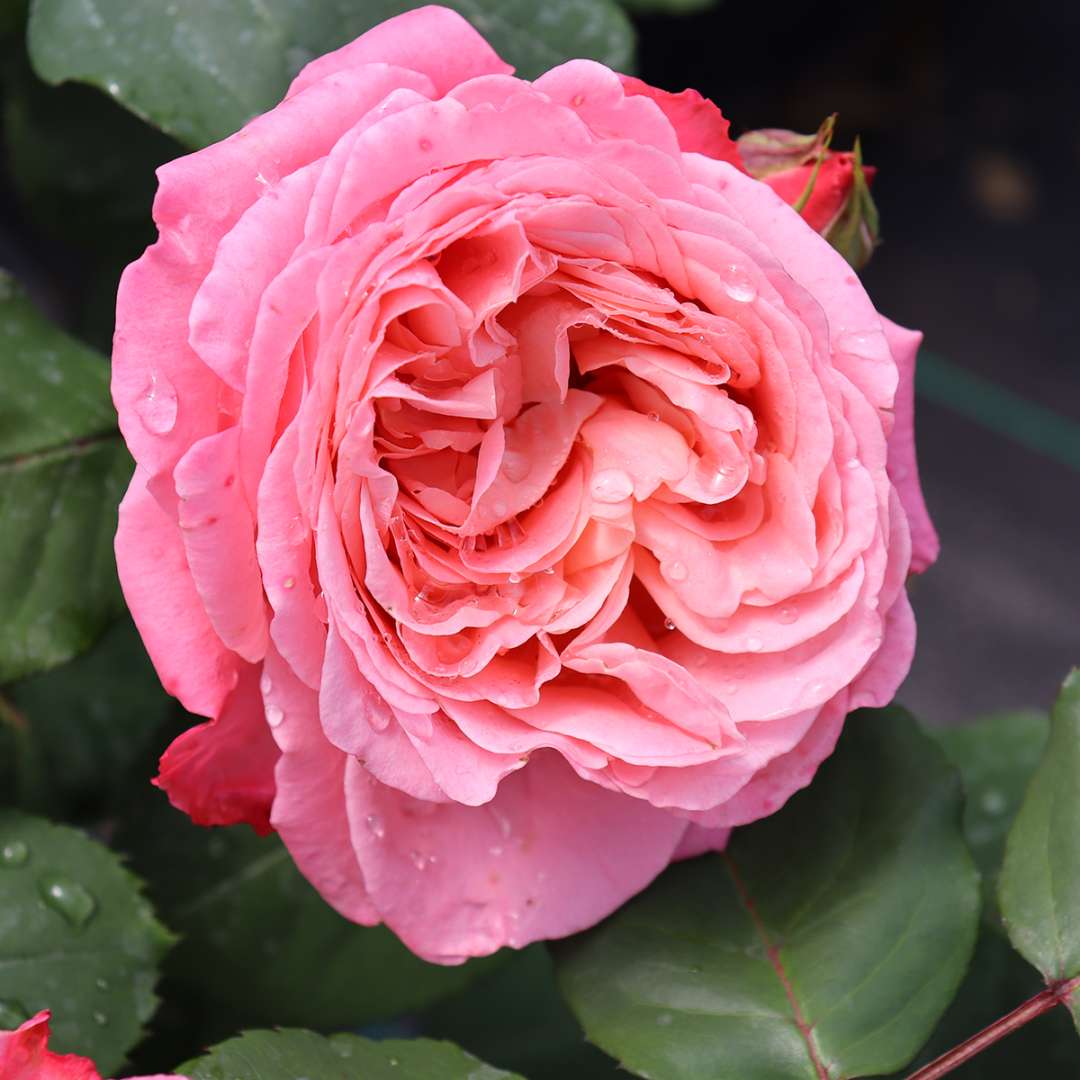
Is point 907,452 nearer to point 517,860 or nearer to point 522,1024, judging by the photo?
point 517,860

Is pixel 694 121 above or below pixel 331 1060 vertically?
above

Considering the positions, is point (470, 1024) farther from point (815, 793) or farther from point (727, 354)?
point (727, 354)

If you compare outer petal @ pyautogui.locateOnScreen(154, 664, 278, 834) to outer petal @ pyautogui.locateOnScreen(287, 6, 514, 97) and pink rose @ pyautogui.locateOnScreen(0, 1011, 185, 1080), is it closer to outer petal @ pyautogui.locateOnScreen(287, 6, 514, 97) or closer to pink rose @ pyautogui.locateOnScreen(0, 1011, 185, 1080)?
pink rose @ pyautogui.locateOnScreen(0, 1011, 185, 1080)

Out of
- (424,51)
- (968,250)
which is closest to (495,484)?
(424,51)

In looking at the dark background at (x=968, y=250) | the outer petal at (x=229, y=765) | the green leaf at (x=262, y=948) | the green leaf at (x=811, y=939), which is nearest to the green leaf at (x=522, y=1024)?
the green leaf at (x=262, y=948)

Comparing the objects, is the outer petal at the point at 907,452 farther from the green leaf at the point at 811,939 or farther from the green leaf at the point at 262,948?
the green leaf at the point at 262,948

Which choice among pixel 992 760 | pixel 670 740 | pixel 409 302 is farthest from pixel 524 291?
pixel 992 760
